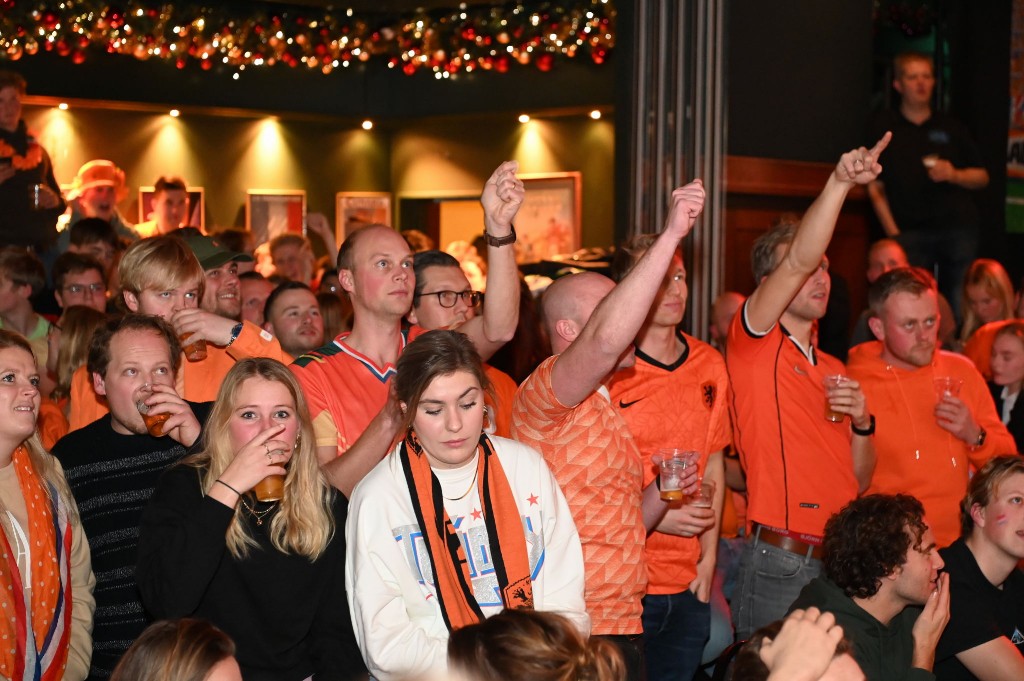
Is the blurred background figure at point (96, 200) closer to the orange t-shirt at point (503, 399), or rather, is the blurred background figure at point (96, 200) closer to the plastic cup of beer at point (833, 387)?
the orange t-shirt at point (503, 399)

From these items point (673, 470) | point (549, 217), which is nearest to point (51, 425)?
point (673, 470)

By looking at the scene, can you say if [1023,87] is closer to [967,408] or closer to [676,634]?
[967,408]

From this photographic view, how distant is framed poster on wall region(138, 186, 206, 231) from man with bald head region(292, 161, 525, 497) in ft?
26.4

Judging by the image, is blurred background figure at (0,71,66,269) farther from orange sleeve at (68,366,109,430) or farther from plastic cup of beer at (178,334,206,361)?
plastic cup of beer at (178,334,206,361)

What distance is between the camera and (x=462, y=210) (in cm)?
1305

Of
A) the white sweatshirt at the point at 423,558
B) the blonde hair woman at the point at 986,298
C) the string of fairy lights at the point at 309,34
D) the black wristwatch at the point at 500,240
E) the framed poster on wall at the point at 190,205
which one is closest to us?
the white sweatshirt at the point at 423,558

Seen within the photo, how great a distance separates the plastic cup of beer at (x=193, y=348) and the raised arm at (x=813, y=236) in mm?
1843

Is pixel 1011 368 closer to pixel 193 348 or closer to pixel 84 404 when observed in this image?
pixel 193 348

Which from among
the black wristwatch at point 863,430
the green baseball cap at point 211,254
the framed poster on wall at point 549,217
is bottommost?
the black wristwatch at point 863,430

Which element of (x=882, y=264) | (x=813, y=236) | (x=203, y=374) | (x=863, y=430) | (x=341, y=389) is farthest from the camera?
(x=882, y=264)

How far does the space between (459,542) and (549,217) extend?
31.2 feet

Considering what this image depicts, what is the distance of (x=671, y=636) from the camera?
158 inches

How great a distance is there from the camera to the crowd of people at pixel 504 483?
2943 millimetres

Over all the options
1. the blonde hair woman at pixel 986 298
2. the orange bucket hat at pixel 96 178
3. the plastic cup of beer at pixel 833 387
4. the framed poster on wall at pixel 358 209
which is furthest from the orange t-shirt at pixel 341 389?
the framed poster on wall at pixel 358 209
